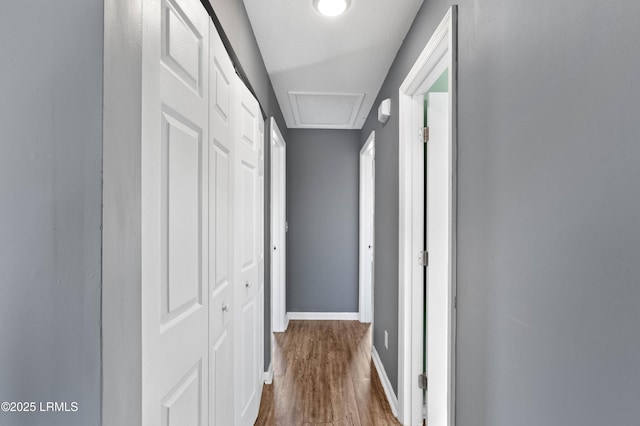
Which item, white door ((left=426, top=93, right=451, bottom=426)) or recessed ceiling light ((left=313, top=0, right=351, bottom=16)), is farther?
white door ((left=426, top=93, right=451, bottom=426))

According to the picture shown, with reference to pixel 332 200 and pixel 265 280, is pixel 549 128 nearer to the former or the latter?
pixel 265 280

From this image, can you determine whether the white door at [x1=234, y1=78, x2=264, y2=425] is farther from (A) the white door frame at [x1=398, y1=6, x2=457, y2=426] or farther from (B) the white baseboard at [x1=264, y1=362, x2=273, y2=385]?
(A) the white door frame at [x1=398, y1=6, x2=457, y2=426]

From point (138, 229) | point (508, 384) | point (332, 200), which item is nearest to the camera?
point (138, 229)

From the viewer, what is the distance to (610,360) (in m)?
0.60

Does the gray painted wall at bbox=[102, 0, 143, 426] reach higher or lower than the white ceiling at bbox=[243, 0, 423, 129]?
lower

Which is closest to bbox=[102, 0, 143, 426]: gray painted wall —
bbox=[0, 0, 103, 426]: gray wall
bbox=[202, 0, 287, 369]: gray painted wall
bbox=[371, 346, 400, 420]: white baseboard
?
bbox=[0, 0, 103, 426]: gray wall

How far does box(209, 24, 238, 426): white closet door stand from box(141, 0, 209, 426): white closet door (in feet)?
0.24

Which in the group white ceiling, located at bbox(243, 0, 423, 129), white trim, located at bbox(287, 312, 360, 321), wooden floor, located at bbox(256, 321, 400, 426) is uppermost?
white ceiling, located at bbox(243, 0, 423, 129)

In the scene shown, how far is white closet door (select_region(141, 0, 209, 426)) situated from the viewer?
2.55 feet

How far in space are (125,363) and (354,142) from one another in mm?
3760

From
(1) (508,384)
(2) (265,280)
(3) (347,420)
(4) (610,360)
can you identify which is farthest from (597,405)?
(2) (265,280)

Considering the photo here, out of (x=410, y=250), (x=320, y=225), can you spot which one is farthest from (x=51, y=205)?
(x=320, y=225)

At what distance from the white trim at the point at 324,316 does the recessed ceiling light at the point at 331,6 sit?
10.9ft

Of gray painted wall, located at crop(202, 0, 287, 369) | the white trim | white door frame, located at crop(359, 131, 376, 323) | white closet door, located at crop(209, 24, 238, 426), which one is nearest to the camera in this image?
white closet door, located at crop(209, 24, 238, 426)
